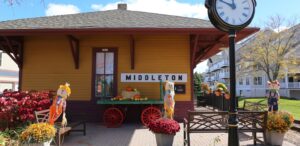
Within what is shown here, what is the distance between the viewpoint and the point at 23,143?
5.66 m

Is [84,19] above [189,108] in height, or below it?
above

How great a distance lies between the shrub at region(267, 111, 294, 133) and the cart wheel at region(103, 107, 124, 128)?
17.1 ft

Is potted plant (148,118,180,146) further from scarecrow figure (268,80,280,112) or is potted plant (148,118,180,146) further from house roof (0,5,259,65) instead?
house roof (0,5,259,65)

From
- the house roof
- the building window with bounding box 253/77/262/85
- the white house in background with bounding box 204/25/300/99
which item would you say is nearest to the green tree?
the white house in background with bounding box 204/25/300/99

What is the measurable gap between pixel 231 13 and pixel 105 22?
25.4 feet

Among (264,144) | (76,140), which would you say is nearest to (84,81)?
(76,140)

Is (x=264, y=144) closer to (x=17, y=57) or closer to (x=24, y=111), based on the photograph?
(x=24, y=111)

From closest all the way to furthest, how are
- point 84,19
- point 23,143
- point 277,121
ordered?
point 23,143 < point 277,121 < point 84,19

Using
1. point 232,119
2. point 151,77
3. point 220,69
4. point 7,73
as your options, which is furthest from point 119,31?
point 220,69

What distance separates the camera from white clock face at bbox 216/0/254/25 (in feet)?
15.1

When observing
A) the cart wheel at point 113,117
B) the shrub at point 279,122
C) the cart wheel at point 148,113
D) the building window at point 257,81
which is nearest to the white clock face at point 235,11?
the shrub at point 279,122

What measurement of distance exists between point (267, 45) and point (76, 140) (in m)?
35.1

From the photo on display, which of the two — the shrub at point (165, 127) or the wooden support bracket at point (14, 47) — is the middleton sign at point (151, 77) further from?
the shrub at point (165, 127)

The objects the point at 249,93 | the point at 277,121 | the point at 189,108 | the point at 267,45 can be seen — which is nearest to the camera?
the point at 277,121
